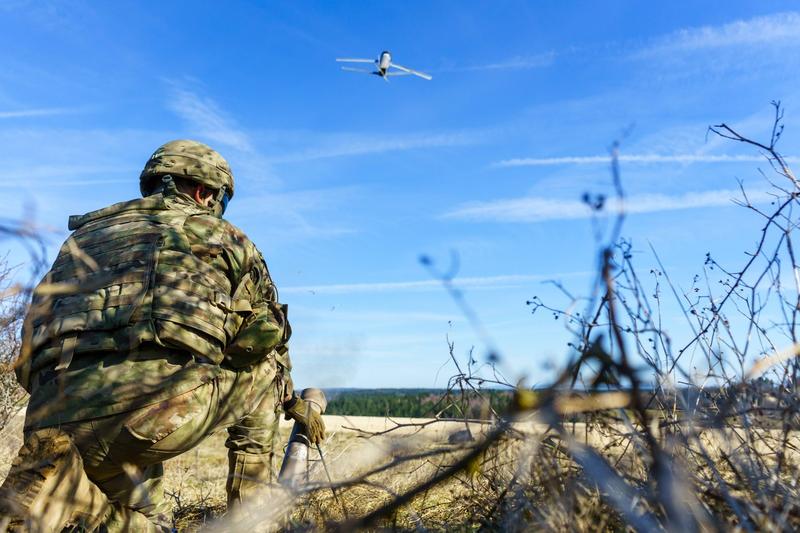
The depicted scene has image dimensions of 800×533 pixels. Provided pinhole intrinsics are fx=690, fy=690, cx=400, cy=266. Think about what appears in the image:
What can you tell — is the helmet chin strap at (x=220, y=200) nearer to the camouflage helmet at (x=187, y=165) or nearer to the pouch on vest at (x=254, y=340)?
the camouflage helmet at (x=187, y=165)

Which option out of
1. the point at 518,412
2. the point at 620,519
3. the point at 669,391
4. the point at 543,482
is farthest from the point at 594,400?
the point at 669,391

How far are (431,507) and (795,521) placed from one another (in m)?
1.91

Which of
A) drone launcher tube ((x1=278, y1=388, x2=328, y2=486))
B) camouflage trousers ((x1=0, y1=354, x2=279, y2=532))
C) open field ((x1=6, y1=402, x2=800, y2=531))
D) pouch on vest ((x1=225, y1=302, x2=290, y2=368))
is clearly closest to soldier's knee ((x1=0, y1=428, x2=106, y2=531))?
camouflage trousers ((x1=0, y1=354, x2=279, y2=532))

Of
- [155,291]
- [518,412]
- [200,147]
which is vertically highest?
[200,147]

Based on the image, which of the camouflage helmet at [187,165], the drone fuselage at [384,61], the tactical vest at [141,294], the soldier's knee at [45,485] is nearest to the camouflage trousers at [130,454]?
the soldier's knee at [45,485]

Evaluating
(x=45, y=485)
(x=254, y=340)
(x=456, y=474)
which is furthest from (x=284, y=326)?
(x=456, y=474)

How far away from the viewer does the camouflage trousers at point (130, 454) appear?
107 inches

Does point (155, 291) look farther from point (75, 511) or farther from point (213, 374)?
point (75, 511)

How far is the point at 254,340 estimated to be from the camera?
3621 mm

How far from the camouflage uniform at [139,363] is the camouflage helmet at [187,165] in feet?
0.74

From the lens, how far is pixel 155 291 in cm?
340

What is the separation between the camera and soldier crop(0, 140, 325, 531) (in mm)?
2941

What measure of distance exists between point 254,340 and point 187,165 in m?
1.26

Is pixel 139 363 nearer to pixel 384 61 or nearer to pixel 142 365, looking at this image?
pixel 142 365
